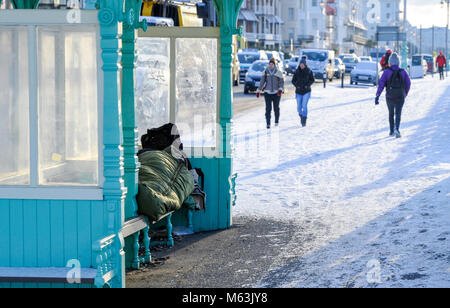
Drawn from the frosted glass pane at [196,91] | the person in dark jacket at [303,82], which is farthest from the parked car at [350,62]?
the frosted glass pane at [196,91]

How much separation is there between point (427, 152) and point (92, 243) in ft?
31.0

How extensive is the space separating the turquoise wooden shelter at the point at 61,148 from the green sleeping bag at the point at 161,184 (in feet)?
3.11

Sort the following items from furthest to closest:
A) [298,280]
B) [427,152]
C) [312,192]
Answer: [427,152] → [312,192] → [298,280]

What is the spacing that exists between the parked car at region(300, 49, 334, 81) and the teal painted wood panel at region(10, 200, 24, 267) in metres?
41.2

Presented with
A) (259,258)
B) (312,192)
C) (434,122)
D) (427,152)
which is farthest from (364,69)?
(259,258)

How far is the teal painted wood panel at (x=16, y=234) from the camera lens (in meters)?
5.83

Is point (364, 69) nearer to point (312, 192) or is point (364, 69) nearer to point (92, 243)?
point (312, 192)

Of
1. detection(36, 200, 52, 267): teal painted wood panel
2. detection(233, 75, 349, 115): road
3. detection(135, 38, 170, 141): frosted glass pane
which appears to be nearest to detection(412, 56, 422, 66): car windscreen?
detection(233, 75, 349, 115): road

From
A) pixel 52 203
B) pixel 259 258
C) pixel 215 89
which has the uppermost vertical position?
pixel 215 89

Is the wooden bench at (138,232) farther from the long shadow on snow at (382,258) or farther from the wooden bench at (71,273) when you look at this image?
the long shadow on snow at (382,258)

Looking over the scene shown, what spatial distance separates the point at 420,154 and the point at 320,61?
3431 centimetres

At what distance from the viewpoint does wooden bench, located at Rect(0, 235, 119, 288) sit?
5574 millimetres

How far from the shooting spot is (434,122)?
68.1 feet

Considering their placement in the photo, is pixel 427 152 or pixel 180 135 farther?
pixel 427 152
